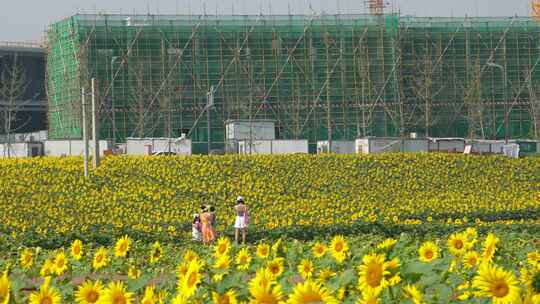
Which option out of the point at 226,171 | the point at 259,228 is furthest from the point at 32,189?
the point at 259,228

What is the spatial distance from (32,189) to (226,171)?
625 cm

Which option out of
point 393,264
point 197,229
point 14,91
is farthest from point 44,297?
point 14,91

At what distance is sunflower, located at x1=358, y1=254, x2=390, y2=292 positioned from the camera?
15.5 feet

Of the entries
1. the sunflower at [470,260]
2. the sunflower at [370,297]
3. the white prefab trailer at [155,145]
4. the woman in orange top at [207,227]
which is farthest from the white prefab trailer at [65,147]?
the sunflower at [370,297]

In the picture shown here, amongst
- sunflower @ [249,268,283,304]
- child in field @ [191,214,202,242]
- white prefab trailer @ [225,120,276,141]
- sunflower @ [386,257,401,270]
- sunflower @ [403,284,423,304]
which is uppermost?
white prefab trailer @ [225,120,276,141]

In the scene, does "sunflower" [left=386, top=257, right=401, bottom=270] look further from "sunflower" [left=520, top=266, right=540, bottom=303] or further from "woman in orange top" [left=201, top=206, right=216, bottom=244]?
"woman in orange top" [left=201, top=206, right=216, bottom=244]

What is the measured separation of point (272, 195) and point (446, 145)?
15829 millimetres

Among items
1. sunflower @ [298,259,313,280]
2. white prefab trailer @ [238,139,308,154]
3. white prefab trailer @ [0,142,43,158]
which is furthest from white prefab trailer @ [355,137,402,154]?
sunflower @ [298,259,313,280]

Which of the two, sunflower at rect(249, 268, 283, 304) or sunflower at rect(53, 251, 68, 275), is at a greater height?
sunflower at rect(249, 268, 283, 304)

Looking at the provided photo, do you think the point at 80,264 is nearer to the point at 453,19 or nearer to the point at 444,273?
the point at 444,273

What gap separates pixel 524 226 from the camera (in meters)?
23.2

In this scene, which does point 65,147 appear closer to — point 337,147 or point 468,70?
point 337,147

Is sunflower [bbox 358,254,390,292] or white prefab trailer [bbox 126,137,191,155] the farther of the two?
white prefab trailer [bbox 126,137,191,155]

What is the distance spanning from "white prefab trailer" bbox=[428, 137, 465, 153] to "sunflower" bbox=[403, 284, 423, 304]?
38334 mm
